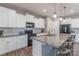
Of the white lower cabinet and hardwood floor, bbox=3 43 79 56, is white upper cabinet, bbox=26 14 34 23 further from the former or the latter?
hardwood floor, bbox=3 43 79 56

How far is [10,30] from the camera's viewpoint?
1869 millimetres

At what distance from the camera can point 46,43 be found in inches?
75.2

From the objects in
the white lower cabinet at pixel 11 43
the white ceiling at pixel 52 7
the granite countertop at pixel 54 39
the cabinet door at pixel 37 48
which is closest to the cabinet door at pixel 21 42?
the white lower cabinet at pixel 11 43

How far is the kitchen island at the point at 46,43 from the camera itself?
73.9 inches

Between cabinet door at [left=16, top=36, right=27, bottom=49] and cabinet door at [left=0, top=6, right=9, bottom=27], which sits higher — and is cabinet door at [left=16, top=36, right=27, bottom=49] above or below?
below

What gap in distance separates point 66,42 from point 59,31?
10.1 inches

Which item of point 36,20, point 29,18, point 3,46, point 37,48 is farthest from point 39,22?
point 3,46

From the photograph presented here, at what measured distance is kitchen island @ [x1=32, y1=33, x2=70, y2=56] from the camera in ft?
6.16

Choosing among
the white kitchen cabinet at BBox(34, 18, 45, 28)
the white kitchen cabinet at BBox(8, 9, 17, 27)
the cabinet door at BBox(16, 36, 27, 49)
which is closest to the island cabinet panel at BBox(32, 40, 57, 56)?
the cabinet door at BBox(16, 36, 27, 49)

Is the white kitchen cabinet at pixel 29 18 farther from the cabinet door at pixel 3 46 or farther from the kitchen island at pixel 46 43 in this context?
the cabinet door at pixel 3 46

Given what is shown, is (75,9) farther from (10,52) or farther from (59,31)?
(10,52)

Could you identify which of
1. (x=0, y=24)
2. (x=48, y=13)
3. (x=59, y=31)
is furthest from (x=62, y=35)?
(x=0, y=24)

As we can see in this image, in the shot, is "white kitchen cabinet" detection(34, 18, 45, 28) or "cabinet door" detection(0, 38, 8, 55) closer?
"cabinet door" detection(0, 38, 8, 55)

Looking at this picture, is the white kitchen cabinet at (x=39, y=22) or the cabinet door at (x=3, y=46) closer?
the cabinet door at (x=3, y=46)
